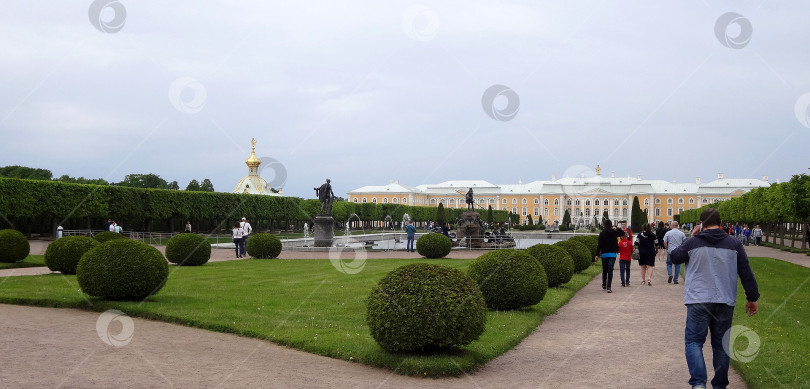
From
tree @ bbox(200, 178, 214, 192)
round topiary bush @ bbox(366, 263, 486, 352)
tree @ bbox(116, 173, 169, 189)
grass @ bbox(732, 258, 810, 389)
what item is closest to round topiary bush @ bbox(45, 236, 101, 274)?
round topiary bush @ bbox(366, 263, 486, 352)

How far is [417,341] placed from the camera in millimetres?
6867

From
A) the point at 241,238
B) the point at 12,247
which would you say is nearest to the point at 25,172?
the point at 241,238

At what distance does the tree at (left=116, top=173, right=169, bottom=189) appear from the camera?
86.1m

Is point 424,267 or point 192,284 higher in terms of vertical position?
point 424,267

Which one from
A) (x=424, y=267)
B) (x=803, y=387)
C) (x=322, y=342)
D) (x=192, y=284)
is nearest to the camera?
(x=803, y=387)

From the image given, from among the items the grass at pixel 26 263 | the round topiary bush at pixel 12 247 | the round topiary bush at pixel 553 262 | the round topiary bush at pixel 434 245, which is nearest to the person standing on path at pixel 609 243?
the round topiary bush at pixel 553 262

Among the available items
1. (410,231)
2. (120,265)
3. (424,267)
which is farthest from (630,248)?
(410,231)

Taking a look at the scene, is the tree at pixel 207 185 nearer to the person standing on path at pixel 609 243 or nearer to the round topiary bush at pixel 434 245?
the round topiary bush at pixel 434 245

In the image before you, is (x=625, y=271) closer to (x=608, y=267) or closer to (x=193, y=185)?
(x=608, y=267)

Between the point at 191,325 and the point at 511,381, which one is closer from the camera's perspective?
the point at 511,381

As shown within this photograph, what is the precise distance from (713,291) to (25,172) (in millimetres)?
71958

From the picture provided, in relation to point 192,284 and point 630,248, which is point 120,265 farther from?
point 630,248

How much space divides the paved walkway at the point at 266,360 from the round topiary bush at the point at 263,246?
1342 cm

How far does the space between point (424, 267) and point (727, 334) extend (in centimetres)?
308
